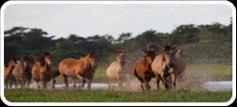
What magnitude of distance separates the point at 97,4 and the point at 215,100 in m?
2.57

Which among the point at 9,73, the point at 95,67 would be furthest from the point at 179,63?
the point at 9,73

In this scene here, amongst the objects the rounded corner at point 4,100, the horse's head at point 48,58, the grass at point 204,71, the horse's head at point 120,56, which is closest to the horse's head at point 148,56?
the horse's head at point 120,56

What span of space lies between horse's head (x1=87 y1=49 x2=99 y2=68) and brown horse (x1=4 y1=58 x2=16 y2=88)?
141cm

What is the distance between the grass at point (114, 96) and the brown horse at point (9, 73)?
482 mm

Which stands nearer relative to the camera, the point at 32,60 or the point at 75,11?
the point at 75,11

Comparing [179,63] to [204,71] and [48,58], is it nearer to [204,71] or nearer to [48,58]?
[204,71]

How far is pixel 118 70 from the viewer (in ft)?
108

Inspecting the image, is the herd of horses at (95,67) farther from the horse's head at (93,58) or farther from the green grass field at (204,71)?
the green grass field at (204,71)

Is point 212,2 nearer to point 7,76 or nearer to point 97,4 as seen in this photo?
point 97,4

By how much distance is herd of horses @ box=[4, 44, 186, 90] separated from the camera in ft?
106

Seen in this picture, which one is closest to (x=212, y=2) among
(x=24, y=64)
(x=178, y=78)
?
(x=178, y=78)

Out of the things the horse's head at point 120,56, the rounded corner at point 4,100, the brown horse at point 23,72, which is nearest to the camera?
the rounded corner at point 4,100

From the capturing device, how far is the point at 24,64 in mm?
33219

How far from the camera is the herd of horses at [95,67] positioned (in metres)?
32.2
